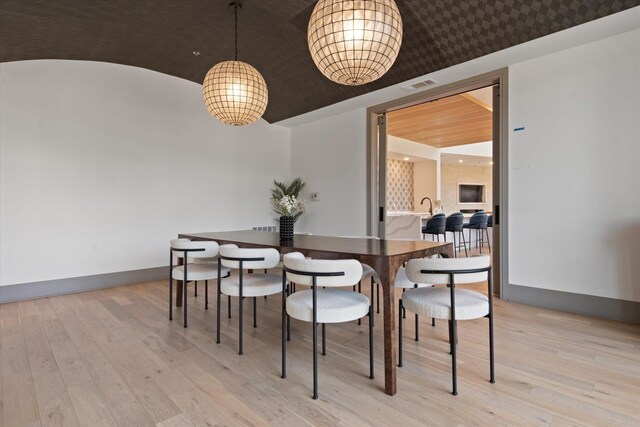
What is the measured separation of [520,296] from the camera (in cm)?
338

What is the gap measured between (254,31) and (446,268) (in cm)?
335

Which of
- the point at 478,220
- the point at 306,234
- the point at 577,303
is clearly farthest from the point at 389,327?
the point at 478,220

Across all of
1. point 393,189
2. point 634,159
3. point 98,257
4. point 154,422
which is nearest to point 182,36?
point 98,257

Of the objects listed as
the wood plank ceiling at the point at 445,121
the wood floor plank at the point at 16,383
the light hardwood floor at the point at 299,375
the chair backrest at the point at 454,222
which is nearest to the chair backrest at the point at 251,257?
the light hardwood floor at the point at 299,375

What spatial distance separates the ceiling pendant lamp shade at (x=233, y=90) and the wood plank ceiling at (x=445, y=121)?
2.95m

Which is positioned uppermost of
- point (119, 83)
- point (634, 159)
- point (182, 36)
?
point (182, 36)

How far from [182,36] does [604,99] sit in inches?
175

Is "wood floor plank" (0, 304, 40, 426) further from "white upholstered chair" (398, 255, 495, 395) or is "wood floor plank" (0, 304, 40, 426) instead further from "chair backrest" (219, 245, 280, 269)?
"white upholstered chair" (398, 255, 495, 395)

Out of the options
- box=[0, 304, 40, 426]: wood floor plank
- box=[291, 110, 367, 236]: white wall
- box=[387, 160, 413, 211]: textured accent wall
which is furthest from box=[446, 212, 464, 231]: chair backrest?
box=[0, 304, 40, 426]: wood floor plank

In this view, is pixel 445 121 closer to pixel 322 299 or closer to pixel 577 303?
pixel 577 303

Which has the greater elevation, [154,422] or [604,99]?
[604,99]

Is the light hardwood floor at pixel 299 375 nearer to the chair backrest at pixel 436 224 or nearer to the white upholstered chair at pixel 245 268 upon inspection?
the white upholstered chair at pixel 245 268

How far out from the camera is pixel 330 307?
5.90ft

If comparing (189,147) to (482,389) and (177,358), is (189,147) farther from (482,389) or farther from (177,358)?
(482,389)
